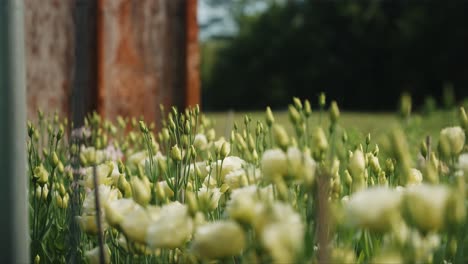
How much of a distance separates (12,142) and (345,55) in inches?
874

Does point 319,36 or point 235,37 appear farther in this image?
point 235,37

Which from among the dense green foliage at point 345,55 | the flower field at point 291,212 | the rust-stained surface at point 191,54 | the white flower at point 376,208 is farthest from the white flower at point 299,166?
the dense green foliage at point 345,55

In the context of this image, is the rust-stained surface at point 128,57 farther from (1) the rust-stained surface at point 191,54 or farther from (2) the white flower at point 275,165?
(2) the white flower at point 275,165

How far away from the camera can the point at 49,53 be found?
3.64 metres

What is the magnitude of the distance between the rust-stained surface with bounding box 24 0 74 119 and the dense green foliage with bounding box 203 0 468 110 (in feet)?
55.0

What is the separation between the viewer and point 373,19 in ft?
73.6

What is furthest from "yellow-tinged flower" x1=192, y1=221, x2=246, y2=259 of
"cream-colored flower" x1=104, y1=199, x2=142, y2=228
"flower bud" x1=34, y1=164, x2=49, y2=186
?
"flower bud" x1=34, y1=164, x2=49, y2=186

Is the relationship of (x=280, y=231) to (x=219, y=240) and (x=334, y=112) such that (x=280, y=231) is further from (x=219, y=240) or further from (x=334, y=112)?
(x=334, y=112)

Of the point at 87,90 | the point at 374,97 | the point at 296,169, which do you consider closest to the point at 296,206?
the point at 296,169

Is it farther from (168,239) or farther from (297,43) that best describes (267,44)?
(168,239)

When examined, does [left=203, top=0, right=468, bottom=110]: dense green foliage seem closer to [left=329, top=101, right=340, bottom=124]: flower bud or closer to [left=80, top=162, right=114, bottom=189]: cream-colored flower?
[left=80, top=162, right=114, bottom=189]: cream-colored flower

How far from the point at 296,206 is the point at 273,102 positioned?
21791 mm

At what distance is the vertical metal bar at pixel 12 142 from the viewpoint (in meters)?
1.12

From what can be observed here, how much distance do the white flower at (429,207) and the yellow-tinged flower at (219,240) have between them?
9.5 inches
